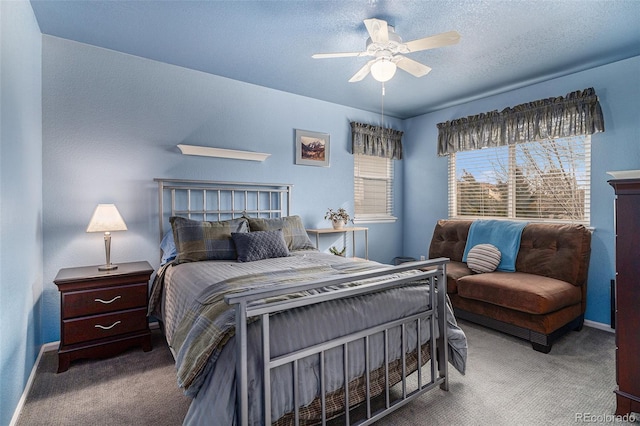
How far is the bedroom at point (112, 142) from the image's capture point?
193cm

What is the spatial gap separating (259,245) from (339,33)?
6.13ft

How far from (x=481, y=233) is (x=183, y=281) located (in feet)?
10.5

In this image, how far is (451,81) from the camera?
3.57 m

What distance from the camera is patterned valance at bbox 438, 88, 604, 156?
10.3 ft

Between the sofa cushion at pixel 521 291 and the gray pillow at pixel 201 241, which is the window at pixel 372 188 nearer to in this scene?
the sofa cushion at pixel 521 291

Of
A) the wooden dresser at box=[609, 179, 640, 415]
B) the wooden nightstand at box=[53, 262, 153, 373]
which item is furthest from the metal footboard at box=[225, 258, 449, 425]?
the wooden nightstand at box=[53, 262, 153, 373]

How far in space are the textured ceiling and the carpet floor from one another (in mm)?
2557

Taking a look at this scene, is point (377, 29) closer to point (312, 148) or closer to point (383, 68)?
point (383, 68)

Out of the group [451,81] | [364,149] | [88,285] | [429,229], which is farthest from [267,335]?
[429,229]

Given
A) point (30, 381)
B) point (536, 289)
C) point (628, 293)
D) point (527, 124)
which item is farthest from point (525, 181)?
point (30, 381)

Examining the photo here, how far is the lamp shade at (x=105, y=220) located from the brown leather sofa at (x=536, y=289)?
312 cm

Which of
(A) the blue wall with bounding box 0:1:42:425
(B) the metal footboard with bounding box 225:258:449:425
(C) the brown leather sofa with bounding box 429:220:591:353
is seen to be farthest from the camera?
(C) the brown leather sofa with bounding box 429:220:591:353

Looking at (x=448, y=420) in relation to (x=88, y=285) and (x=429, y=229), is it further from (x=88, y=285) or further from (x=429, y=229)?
(x=429, y=229)

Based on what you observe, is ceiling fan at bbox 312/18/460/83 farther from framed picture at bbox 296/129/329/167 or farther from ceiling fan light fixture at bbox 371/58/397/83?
framed picture at bbox 296/129/329/167
